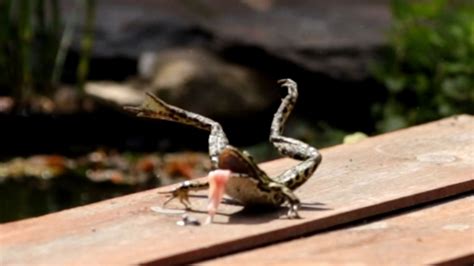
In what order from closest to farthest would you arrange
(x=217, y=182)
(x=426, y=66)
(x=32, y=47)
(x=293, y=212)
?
(x=217, y=182) → (x=293, y=212) → (x=426, y=66) → (x=32, y=47)

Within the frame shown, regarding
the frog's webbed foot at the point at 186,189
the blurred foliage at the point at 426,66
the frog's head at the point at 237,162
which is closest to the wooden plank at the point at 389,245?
the frog's head at the point at 237,162

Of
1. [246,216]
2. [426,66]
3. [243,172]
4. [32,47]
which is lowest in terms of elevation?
[32,47]

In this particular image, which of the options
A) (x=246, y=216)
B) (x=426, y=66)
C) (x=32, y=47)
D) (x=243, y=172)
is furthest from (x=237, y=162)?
(x=32, y=47)

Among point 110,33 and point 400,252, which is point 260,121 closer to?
point 110,33

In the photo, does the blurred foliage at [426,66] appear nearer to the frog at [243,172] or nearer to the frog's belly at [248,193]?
the frog at [243,172]

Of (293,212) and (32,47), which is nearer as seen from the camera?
(293,212)

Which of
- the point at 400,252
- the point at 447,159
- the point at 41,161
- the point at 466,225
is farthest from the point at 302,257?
the point at 41,161

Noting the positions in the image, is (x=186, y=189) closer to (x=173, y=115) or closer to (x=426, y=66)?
(x=173, y=115)
